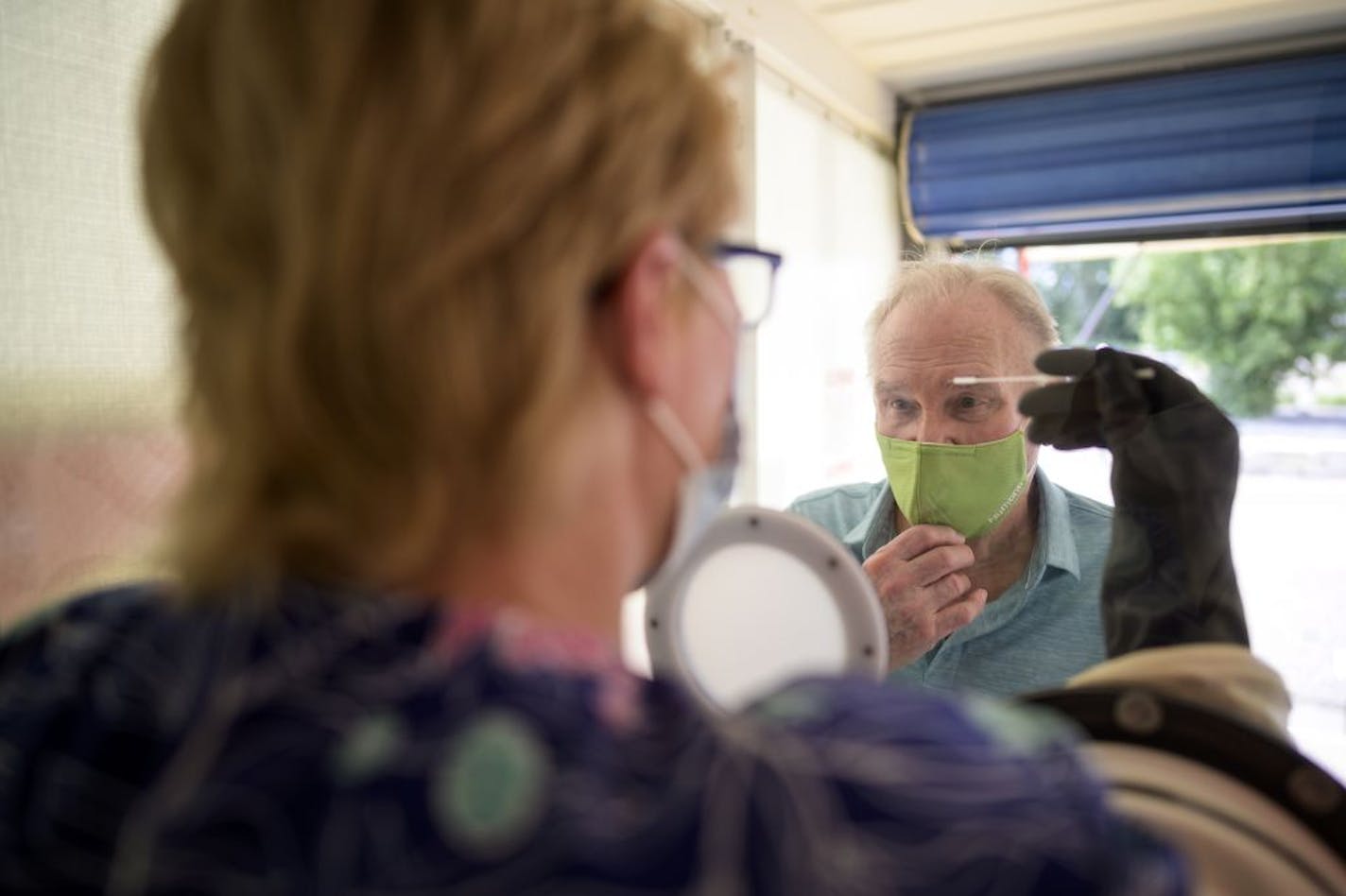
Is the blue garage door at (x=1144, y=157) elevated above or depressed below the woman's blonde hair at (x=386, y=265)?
above

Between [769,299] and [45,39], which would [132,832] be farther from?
[45,39]

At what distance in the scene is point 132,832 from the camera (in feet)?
1.30

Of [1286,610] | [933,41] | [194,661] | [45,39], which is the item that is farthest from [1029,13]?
[194,661]

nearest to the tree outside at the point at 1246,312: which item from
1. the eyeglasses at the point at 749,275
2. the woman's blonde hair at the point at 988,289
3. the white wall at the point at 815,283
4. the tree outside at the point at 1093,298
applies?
the tree outside at the point at 1093,298

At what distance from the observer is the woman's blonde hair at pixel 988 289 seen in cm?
140

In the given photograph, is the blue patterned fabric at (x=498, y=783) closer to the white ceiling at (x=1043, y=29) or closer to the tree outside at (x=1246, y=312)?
the white ceiling at (x=1043, y=29)

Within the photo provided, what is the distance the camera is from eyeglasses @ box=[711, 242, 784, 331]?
1.94ft

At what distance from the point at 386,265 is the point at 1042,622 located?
3.77ft

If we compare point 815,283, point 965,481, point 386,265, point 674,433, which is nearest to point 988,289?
point 965,481

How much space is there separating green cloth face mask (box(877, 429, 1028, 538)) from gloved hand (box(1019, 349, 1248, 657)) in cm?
25

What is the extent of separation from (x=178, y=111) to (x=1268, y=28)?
2878 mm

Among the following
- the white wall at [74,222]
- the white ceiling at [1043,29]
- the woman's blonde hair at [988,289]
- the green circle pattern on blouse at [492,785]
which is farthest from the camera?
the white ceiling at [1043,29]

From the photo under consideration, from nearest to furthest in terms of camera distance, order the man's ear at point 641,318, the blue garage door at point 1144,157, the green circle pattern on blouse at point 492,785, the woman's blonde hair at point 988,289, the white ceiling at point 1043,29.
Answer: the green circle pattern on blouse at point 492,785
the man's ear at point 641,318
the woman's blonde hair at point 988,289
the white ceiling at point 1043,29
the blue garage door at point 1144,157

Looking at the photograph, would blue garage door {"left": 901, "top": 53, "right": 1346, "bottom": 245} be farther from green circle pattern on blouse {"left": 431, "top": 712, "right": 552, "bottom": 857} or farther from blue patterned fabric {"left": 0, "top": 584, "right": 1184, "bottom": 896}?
green circle pattern on blouse {"left": 431, "top": 712, "right": 552, "bottom": 857}
